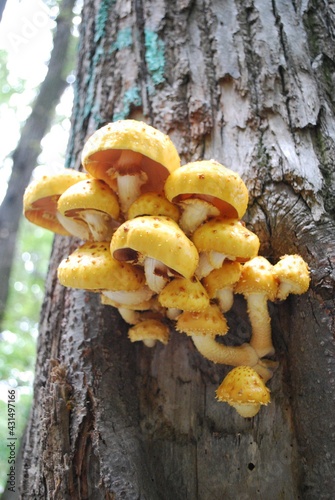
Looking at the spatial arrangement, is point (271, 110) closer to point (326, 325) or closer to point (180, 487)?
point (326, 325)

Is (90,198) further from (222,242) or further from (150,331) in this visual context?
(150,331)

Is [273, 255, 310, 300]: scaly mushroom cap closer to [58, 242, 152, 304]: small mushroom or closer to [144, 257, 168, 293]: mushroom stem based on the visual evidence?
[144, 257, 168, 293]: mushroom stem

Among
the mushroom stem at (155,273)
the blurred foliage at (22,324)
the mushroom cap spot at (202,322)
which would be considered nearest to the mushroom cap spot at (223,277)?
the mushroom cap spot at (202,322)

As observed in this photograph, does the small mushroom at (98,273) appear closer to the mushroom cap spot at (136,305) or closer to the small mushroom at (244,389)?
the mushroom cap spot at (136,305)

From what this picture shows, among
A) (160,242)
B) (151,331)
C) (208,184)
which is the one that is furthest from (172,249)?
(151,331)

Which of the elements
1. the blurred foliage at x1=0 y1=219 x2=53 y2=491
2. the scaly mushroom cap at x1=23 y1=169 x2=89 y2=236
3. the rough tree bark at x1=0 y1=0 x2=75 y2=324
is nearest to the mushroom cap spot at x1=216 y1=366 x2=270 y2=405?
the scaly mushroom cap at x1=23 y1=169 x2=89 y2=236

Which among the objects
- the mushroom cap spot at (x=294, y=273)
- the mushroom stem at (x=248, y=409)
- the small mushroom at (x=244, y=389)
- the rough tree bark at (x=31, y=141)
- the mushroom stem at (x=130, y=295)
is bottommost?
the mushroom stem at (x=248, y=409)

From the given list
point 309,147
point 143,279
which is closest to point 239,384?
point 143,279
